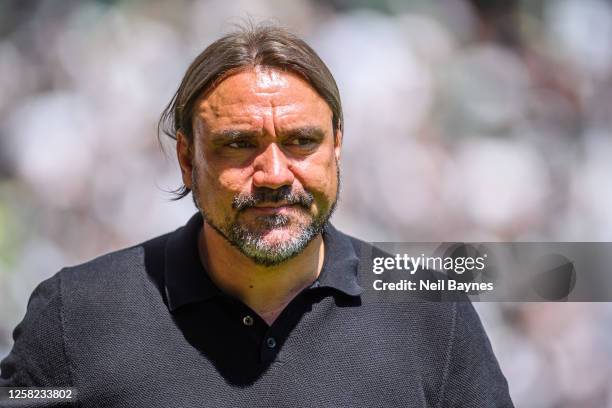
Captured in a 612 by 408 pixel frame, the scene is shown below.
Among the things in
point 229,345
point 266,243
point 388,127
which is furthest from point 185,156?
point 388,127

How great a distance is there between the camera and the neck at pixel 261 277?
1427mm

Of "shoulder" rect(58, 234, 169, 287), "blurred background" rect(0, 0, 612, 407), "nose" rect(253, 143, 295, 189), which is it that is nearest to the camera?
"nose" rect(253, 143, 295, 189)

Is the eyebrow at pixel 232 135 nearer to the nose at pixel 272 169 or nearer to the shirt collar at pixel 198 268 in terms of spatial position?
the nose at pixel 272 169

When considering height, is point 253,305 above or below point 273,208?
A: below

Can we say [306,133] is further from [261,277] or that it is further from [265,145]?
[261,277]

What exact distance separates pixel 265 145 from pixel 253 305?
12.3 inches

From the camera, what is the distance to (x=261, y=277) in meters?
1.43

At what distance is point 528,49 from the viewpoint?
2182 mm

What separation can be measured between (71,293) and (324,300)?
0.50 meters

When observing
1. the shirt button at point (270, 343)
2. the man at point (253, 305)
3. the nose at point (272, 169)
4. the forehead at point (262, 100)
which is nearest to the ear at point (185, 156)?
the man at point (253, 305)

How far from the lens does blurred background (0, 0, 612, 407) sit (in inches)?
84.4

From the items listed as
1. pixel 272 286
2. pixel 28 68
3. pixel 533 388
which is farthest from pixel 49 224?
pixel 533 388

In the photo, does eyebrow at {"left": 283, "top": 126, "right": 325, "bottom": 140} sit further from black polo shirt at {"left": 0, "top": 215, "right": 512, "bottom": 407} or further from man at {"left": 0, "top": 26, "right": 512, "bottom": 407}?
black polo shirt at {"left": 0, "top": 215, "right": 512, "bottom": 407}

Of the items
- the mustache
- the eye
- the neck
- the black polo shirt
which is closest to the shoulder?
the black polo shirt
